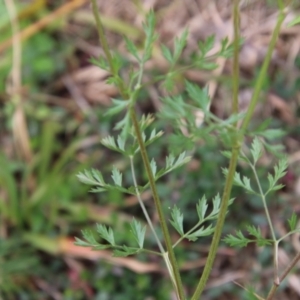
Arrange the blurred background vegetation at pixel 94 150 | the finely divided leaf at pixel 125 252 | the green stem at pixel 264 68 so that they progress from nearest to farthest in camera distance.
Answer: the green stem at pixel 264 68
the finely divided leaf at pixel 125 252
the blurred background vegetation at pixel 94 150

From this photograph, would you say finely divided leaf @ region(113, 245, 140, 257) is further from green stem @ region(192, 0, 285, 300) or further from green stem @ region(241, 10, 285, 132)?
green stem @ region(241, 10, 285, 132)

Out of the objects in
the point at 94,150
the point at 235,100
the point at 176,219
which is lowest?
the point at 94,150

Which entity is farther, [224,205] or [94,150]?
[94,150]

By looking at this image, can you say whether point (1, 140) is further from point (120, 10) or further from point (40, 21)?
point (120, 10)

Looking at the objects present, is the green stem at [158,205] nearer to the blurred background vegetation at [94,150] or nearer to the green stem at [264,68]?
the green stem at [264,68]

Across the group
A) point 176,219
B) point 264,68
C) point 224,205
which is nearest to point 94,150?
point 176,219

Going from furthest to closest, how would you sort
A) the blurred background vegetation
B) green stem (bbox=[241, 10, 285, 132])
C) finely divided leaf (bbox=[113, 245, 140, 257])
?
the blurred background vegetation → finely divided leaf (bbox=[113, 245, 140, 257]) → green stem (bbox=[241, 10, 285, 132])

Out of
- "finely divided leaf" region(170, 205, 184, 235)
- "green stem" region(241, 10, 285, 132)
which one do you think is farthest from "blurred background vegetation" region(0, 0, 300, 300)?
"green stem" region(241, 10, 285, 132)

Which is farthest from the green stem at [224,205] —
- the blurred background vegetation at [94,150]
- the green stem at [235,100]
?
the blurred background vegetation at [94,150]

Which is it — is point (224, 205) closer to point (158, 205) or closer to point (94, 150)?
point (158, 205)
